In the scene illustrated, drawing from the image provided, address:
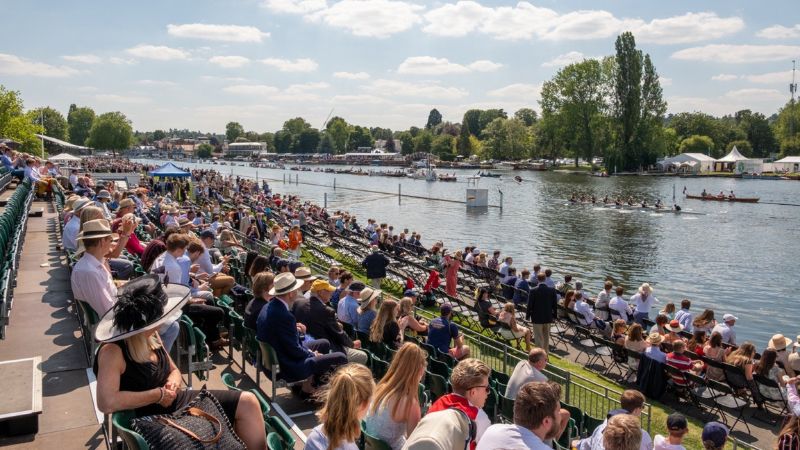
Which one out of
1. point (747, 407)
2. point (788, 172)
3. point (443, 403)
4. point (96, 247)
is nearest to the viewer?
point (443, 403)

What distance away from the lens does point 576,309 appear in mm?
14539

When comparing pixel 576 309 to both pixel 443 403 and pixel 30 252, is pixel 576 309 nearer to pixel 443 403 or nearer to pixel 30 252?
pixel 443 403

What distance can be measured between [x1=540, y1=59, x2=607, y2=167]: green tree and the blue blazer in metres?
112

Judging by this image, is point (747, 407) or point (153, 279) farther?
point (747, 407)

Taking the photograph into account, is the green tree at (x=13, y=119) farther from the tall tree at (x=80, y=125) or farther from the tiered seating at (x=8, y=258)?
the tall tree at (x=80, y=125)

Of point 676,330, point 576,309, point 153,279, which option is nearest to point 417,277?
point 576,309

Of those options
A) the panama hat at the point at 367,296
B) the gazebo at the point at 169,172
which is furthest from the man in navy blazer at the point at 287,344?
the gazebo at the point at 169,172

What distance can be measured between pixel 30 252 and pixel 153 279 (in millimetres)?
10622

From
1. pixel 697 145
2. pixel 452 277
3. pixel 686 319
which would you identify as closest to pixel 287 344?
pixel 452 277

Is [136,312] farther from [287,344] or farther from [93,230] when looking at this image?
[287,344]

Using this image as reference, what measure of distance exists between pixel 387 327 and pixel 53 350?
4.13 m

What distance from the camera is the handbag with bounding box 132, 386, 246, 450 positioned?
3650 mm

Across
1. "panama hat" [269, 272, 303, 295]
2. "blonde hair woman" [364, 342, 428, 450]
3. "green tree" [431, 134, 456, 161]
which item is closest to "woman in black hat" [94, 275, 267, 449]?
"blonde hair woman" [364, 342, 428, 450]

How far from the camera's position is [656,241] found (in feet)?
128
